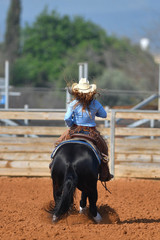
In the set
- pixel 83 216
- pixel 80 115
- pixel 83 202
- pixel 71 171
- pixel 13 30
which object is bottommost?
pixel 83 216

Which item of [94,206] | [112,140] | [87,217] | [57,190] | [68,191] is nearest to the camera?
[68,191]

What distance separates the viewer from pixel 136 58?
4072cm

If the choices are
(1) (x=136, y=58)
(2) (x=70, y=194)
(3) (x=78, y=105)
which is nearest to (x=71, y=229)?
(2) (x=70, y=194)

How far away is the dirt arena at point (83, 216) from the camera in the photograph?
478 centimetres

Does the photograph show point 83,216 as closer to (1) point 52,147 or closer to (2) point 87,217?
(2) point 87,217

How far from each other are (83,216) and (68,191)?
1.26 m

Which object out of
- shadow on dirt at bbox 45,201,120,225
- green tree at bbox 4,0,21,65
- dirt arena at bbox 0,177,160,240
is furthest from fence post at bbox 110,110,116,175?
green tree at bbox 4,0,21,65

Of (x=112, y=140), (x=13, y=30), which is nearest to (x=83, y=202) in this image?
(x=112, y=140)

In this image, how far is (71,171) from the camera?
4.86 metres

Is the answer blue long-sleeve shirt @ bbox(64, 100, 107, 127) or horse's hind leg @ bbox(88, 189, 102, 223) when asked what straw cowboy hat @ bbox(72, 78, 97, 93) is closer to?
blue long-sleeve shirt @ bbox(64, 100, 107, 127)

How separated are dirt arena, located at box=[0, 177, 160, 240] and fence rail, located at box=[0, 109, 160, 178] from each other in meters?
0.24

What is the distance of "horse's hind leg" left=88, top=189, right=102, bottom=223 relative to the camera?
212 inches

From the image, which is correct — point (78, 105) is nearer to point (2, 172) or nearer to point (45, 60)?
point (2, 172)

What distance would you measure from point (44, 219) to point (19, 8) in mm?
56926
